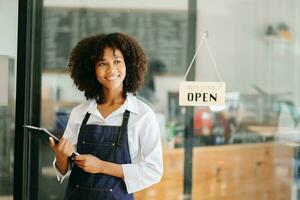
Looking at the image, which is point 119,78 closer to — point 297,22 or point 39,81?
point 39,81

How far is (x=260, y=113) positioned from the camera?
2205mm

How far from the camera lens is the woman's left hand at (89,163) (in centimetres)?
176

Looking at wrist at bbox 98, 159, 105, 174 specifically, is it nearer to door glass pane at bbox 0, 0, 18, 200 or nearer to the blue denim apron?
the blue denim apron

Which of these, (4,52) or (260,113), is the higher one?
(4,52)

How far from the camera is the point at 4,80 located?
2.12 metres

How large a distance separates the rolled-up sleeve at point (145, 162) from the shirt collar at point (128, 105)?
0.23 ft

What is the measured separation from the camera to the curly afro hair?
1804 millimetres

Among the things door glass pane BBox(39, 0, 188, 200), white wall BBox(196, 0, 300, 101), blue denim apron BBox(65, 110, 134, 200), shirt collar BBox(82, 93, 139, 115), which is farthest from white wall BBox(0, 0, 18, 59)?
white wall BBox(196, 0, 300, 101)

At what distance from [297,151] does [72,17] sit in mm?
1225

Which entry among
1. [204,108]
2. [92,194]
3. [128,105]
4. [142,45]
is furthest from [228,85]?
[92,194]

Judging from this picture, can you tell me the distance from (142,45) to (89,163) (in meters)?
0.66

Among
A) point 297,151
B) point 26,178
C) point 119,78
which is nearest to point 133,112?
point 119,78

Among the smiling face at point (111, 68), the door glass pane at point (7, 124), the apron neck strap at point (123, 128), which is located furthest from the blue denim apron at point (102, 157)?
the door glass pane at point (7, 124)

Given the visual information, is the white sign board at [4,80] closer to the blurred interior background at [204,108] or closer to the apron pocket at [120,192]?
the blurred interior background at [204,108]
